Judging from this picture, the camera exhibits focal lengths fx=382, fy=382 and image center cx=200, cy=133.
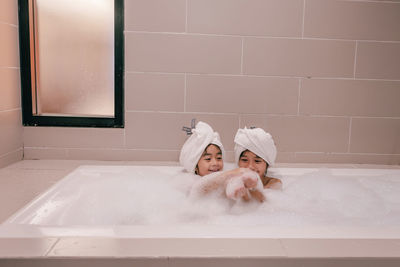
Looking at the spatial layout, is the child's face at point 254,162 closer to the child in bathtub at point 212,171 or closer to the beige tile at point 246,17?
the child in bathtub at point 212,171

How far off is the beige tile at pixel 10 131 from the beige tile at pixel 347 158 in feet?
4.35

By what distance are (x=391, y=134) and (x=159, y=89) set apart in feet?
Answer: 3.80

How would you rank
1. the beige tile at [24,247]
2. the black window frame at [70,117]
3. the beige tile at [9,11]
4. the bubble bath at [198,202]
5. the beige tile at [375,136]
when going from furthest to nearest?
the beige tile at [375,136], the black window frame at [70,117], the beige tile at [9,11], the bubble bath at [198,202], the beige tile at [24,247]

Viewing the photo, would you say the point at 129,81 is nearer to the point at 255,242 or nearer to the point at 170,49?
the point at 170,49

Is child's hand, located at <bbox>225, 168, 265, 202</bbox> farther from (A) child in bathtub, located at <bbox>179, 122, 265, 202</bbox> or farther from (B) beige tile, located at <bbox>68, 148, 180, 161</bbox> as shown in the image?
(B) beige tile, located at <bbox>68, 148, 180, 161</bbox>

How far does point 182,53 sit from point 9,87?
2.55ft

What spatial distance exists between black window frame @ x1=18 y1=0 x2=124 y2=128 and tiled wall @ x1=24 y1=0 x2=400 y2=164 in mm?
33

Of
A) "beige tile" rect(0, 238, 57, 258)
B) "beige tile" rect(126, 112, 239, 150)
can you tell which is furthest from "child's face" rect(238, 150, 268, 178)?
"beige tile" rect(0, 238, 57, 258)

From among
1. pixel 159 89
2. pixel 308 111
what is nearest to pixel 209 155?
pixel 159 89

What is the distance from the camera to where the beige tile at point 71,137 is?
1815 mm

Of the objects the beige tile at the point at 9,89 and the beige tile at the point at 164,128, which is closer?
the beige tile at the point at 9,89

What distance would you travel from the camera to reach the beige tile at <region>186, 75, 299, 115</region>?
1.81 metres

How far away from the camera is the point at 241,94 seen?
5.97 ft

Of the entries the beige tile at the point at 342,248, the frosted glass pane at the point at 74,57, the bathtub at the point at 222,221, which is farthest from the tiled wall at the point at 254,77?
the beige tile at the point at 342,248
